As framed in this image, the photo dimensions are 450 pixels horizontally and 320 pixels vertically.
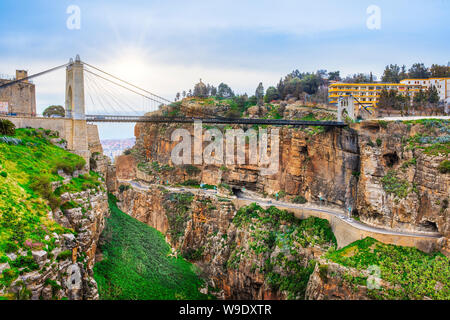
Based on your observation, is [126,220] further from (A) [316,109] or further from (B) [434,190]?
(A) [316,109]

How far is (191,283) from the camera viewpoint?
836 inches

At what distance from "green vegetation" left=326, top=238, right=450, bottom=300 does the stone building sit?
1710 cm

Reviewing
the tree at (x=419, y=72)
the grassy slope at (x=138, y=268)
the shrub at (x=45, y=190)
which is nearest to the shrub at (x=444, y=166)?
the grassy slope at (x=138, y=268)

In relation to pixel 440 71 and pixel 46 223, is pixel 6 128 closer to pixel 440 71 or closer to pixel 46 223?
pixel 46 223

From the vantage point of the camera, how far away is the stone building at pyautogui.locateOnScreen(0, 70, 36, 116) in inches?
733

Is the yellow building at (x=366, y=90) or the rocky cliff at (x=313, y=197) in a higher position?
the yellow building at (x=366, y=90)

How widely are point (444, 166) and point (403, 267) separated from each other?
15.6 feet

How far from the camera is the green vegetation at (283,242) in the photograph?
65.0 ft

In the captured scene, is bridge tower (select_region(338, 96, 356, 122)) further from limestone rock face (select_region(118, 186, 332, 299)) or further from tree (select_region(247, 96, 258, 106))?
tree (select_region(247, 96, 258, 106))

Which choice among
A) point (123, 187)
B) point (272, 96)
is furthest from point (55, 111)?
point (272, 96)

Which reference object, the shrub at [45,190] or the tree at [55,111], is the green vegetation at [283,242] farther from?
the tree at [55,111]

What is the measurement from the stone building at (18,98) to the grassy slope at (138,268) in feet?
21.5

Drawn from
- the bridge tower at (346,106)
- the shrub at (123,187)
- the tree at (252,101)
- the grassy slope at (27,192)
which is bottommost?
the shrub at (123,187)

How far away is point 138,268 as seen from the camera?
16531mm
